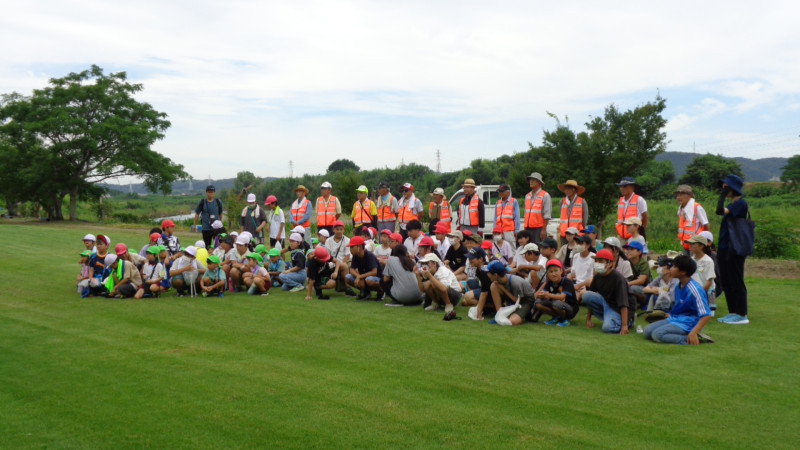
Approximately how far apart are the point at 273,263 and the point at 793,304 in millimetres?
8955

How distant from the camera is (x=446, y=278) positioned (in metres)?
9.53

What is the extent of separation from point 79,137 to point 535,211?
38310mm

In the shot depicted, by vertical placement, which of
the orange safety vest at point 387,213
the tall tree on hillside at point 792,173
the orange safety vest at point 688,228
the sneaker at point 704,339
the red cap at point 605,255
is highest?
the tall tree on hillside at point 792,173

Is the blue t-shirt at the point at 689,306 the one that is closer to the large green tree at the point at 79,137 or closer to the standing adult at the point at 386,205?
the standing adult at the point at 386,205

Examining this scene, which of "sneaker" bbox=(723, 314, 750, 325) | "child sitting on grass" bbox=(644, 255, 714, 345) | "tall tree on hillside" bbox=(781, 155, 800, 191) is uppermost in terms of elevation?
"tall tree on hillside" bbox=(781, 155, 800, 191)

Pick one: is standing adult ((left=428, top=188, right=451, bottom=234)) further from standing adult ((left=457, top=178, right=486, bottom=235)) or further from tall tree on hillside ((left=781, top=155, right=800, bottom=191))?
tall tree on hillside ((left=781, top=155, right=800, bottom=191))

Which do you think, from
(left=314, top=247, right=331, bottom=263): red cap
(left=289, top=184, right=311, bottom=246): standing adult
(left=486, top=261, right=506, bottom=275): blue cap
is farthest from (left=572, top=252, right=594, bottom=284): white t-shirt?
(left=289, top=184, right=311, bottom=246): standing adult

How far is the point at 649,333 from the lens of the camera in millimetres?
7426

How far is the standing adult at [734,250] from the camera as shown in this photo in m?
8.59

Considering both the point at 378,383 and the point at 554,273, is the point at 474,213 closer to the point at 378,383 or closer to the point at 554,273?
the point at 554,273

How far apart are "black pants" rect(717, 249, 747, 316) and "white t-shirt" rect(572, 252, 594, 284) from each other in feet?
5.85

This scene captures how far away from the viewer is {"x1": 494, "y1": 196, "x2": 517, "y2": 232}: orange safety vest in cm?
1191

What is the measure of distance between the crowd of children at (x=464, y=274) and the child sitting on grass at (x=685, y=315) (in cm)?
1

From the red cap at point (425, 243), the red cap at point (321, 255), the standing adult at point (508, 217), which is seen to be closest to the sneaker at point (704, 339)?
the red cap at point (425, 243)
